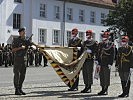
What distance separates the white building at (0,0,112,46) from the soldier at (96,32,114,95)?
30202 mm

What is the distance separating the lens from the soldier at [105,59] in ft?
45.8

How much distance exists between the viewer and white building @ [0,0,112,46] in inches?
1752

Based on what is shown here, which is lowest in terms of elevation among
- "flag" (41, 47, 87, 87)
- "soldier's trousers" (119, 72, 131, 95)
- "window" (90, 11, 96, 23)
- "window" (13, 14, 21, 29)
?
"soldier's trousers" (119, 72, 131, 95)

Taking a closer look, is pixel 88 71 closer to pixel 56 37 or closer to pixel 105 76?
pixel 105 76

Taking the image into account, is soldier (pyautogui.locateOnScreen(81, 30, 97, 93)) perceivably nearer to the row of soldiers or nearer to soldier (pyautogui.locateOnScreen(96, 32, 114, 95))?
the row of soldiers

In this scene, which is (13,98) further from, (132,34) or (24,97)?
(132,34)

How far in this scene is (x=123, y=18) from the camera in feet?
130

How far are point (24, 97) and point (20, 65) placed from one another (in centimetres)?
109

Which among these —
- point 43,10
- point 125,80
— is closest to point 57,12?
point 43,10

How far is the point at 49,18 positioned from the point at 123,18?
1195 centimetres

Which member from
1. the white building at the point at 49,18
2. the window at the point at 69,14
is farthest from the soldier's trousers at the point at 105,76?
the window at the point at 69,14

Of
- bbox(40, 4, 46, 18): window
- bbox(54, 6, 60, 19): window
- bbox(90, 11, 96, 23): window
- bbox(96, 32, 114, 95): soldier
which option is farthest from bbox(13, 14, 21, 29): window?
bbox(96, 32, 114, 95): soldier

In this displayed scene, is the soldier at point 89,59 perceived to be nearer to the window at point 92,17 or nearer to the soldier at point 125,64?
the soldier at point 125,64

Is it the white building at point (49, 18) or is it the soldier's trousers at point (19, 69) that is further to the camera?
the white building at point (49, 18)
